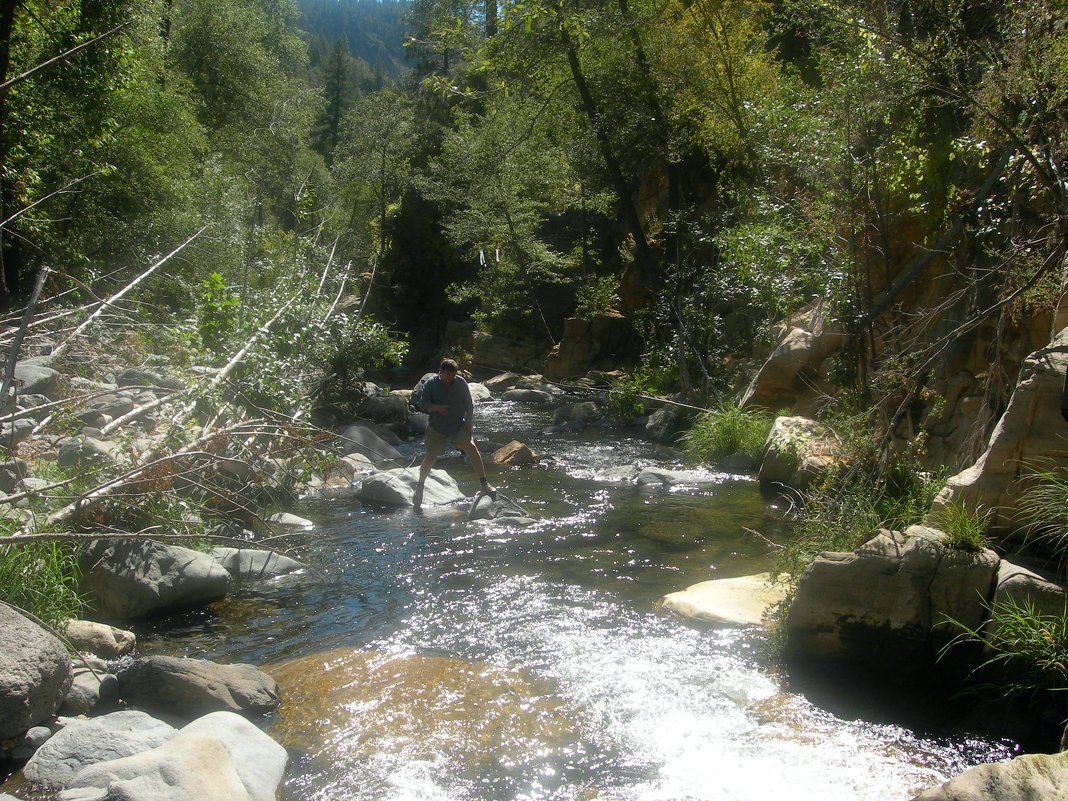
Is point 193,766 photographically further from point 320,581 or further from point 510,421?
point 510,421

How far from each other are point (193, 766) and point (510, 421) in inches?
604

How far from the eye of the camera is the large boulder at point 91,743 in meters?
4.37

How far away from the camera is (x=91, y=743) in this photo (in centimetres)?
457

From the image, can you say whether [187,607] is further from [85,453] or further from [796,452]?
[796,452]

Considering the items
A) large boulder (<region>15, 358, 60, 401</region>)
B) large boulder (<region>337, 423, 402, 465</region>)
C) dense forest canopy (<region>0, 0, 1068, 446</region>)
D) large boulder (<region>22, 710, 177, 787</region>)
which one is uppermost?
dense forest canopy (<region>0, 0, 1068, 446</region>)

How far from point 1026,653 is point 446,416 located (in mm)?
7557

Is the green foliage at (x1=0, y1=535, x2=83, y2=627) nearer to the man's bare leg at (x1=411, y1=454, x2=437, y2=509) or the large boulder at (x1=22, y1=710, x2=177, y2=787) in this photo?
the large boulder at (x1=22, y1=710, x2=177, y2=787)

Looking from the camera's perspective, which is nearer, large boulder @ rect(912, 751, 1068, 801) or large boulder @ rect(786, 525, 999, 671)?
large boulder @ rect(912, 751, 1068, 801)

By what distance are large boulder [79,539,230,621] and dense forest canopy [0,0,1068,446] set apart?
393 centimetres

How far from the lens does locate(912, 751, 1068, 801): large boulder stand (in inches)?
138

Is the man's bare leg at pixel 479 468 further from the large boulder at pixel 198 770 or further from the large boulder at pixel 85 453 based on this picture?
the large boulder at pixel 198 770

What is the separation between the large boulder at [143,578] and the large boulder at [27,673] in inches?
70.6

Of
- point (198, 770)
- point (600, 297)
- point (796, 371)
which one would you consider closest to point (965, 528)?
point (198, 770)

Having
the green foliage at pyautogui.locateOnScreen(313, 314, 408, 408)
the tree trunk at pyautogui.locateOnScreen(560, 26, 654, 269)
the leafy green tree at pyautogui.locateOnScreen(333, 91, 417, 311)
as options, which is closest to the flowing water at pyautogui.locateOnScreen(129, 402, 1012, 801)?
the green foliage at pyautogui.locateOnScreen(313, 314, 408, 408)
